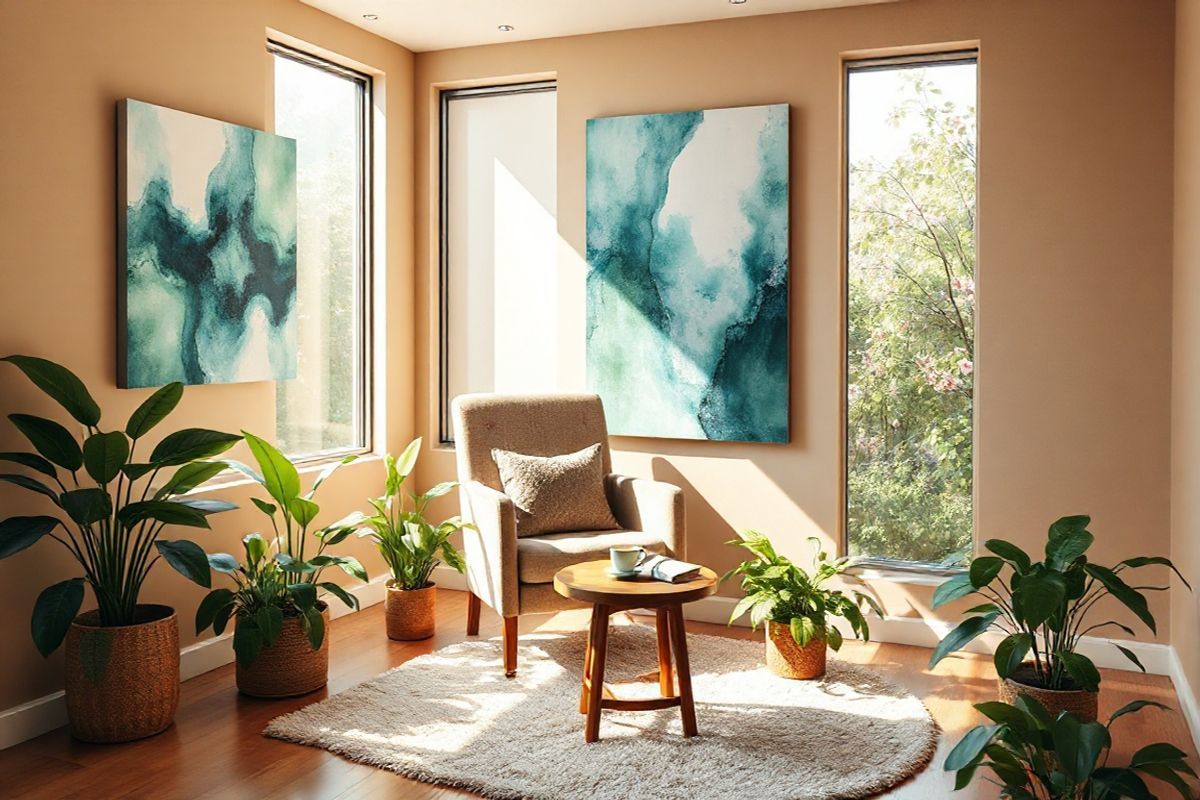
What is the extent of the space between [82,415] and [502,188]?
249 centimetres

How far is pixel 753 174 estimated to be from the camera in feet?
14.4

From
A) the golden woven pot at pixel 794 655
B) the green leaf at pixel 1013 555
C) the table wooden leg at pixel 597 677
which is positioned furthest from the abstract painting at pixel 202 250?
the green leaf at pixel 1013 555

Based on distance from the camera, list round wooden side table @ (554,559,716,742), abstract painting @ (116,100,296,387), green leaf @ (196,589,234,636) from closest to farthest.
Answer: round wooden side table @ (554,559,716,742), green leaf @ (196,589,234,636), abstract painting @ (116,100,296,387)

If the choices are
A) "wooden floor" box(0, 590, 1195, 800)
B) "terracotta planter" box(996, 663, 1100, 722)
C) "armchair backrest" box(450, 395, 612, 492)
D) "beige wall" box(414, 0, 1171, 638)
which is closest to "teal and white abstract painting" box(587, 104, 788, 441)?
"beige wall" box(414, 0, 1171, 638)

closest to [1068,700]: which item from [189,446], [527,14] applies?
[189,446]

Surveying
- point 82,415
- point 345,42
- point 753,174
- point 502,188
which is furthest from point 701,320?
point 82,415

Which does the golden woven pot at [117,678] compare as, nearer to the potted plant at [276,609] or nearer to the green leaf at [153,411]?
the potted plant at [276,609]

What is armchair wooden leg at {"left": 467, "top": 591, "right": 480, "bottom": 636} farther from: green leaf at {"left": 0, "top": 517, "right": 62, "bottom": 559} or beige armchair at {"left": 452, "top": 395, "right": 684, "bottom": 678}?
green leaf at {"left": 0, "top": 517, "right": 62, "bottom": 559}

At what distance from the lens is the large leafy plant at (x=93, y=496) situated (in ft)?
9.69

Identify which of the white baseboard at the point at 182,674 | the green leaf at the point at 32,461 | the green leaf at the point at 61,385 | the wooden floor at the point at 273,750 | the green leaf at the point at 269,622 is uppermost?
the green leaf at the point at 61,385

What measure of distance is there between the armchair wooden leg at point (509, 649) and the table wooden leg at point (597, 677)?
2.04ft

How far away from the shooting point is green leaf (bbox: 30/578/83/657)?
2900 mm

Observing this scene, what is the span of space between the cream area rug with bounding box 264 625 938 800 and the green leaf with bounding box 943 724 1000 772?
0.64m

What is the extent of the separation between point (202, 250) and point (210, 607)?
1296 mm
